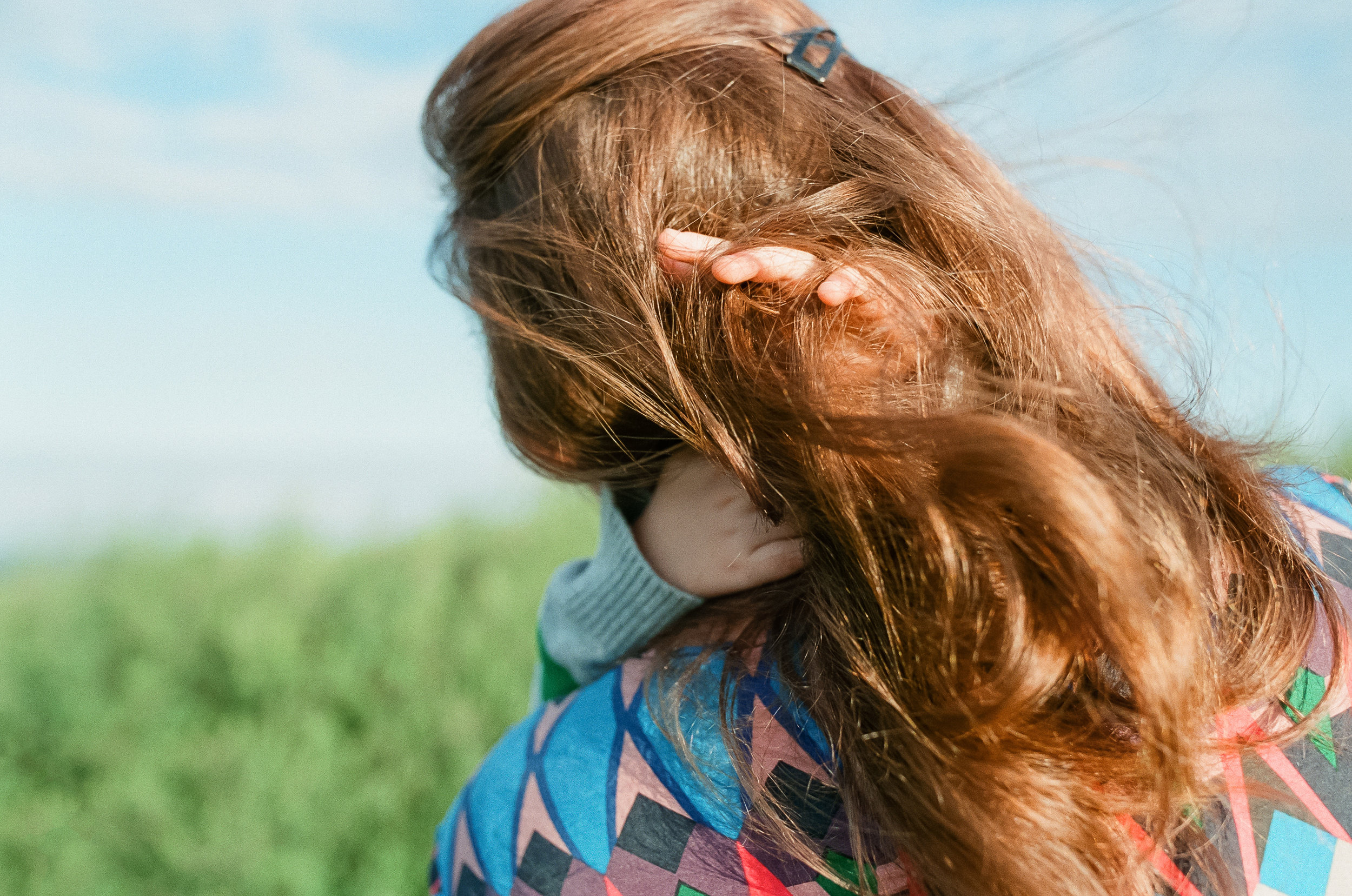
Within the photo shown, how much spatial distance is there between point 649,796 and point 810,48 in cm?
76

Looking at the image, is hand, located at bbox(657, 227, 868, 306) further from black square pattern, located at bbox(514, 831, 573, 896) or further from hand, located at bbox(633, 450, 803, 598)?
black square pattern, located at bbox(514, 831, 573, 896)

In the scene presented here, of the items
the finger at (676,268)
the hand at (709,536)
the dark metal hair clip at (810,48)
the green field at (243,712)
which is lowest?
the green field at (243,712)

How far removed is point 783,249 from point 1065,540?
1.04ft

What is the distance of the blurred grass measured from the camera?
2.04 m

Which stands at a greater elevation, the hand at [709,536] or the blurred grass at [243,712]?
the hand at [709,536]

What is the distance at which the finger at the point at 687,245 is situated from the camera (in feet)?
2.54

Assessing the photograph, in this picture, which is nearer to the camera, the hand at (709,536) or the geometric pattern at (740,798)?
the geometric pattern at (740,798)

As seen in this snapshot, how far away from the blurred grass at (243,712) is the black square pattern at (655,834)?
1.61 metres

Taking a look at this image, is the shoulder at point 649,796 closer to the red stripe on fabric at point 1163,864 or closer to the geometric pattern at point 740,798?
the geometric pattern at point 740,798

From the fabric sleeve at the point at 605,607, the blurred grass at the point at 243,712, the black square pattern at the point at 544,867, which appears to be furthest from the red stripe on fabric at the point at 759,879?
the blurred grass at the point at 243,712

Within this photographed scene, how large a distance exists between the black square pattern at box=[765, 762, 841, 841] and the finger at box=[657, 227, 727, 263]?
432mm

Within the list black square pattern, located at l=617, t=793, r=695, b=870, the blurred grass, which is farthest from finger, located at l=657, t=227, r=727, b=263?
the blurred grass

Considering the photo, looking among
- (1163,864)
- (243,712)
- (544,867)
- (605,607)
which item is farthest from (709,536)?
(243,712)

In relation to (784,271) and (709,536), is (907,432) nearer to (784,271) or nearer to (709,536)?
(784,271)
